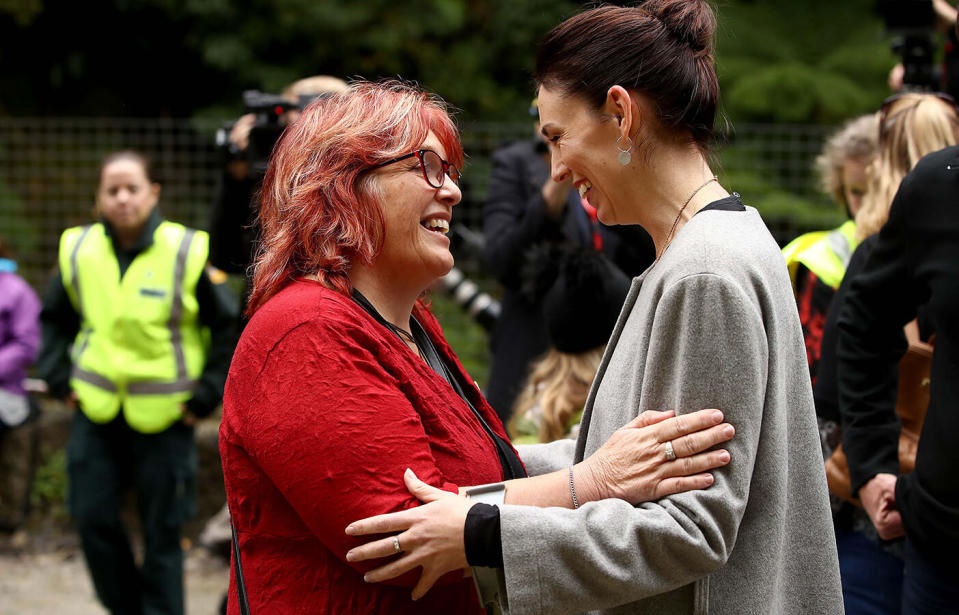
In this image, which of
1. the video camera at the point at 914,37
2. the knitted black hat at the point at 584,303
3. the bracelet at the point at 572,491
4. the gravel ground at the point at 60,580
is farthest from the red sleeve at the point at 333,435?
the gravel ground at the point at 60,580

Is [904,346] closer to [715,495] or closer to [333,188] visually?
[715,495]

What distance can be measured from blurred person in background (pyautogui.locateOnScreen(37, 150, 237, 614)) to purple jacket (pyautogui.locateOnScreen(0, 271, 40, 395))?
507mm

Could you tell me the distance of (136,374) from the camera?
14.7 ft

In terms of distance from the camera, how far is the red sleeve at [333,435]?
1.67 metres

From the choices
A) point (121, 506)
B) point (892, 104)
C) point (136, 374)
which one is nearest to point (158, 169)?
point (136, 374)

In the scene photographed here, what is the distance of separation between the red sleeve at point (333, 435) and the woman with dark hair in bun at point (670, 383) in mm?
44

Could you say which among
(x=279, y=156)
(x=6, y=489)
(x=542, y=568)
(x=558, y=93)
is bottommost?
(x=6, y=489)

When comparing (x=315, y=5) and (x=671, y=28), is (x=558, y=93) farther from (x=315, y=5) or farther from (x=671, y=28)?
(x=315, y=5)

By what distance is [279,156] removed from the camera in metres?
2.06

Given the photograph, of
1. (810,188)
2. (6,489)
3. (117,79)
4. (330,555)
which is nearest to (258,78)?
(117,79)

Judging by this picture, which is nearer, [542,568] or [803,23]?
[542,568]

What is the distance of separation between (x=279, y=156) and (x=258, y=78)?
6295 millimetres

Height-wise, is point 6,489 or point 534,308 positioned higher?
point 534,308

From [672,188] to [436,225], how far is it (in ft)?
1.65
